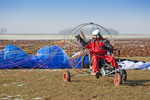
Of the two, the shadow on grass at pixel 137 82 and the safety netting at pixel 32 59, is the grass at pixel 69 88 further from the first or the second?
the safety netting at pixel 32 59

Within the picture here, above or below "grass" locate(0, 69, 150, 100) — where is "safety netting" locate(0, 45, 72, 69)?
above

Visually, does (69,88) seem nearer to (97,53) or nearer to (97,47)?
(97,53)

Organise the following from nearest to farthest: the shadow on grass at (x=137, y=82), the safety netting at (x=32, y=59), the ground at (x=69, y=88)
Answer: the ground at (x=69, y=88)
the shadow on grass at (x=137, y=82)
the safety netting at (x=32, y=59)

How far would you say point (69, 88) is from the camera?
8312 millimetres

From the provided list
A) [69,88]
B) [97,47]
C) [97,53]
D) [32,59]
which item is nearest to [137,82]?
[97,53]

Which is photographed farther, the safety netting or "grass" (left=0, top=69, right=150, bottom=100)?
the safety netting

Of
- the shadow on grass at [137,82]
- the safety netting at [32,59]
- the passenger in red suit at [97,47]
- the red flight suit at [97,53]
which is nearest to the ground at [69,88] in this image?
the shadow on grass at [137,82]

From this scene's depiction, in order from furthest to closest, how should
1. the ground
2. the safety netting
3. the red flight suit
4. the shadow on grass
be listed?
the safety netting < the shadow on grass < the red flight suit < the ground

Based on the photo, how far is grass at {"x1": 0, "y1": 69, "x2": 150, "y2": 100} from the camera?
286 inches

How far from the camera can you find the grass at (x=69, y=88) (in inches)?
286

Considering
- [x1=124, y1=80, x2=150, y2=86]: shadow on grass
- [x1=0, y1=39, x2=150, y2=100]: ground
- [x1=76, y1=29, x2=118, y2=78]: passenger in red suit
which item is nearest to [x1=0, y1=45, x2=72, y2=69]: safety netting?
[x1=0, y1=39, x2=150, y2=100]: ground

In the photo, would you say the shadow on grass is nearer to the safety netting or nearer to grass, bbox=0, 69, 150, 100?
grass, bbox=0, 69, 150, 100

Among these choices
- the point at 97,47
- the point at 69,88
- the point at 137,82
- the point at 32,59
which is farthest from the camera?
the point at 32,59

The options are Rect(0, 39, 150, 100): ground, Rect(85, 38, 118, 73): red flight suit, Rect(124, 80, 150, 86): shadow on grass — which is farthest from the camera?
Rect(124, 80, 150, 86): shadow on grass
